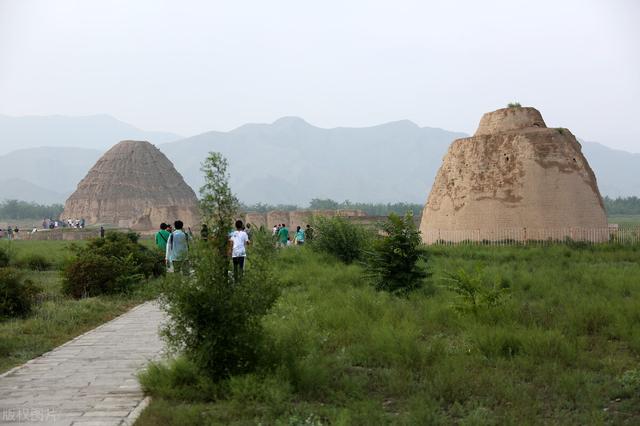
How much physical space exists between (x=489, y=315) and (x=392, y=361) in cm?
246

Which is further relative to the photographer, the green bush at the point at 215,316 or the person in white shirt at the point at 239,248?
the person in white shirt at the point at 239,248

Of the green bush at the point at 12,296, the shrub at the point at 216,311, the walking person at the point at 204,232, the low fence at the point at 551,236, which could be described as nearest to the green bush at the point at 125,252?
the green bush at the point at 12,296

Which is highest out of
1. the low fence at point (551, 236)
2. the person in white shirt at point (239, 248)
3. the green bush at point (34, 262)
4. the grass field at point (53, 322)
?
the person in white shirt at point (239, 248)

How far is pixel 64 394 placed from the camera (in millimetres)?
5523

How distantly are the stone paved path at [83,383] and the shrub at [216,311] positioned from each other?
24.9 inches

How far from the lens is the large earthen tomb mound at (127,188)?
80.3 meters

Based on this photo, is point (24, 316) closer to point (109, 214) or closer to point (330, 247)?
point (330, 247)

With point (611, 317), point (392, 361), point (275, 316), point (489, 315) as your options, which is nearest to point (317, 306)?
point (275, 316)

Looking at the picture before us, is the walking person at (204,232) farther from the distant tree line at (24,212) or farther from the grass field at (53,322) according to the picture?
the distant tree line at (24,212)

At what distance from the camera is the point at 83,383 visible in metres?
5.92

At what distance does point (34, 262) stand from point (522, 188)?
17.3 meters

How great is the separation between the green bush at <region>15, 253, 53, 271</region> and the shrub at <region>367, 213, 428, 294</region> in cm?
1307

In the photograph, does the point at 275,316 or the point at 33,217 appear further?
the point at 33,217

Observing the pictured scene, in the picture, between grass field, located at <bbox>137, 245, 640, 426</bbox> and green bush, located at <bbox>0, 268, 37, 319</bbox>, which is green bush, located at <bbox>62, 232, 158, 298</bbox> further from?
grass field, located at <bbox>137, 245, 640, 426</bbox>
